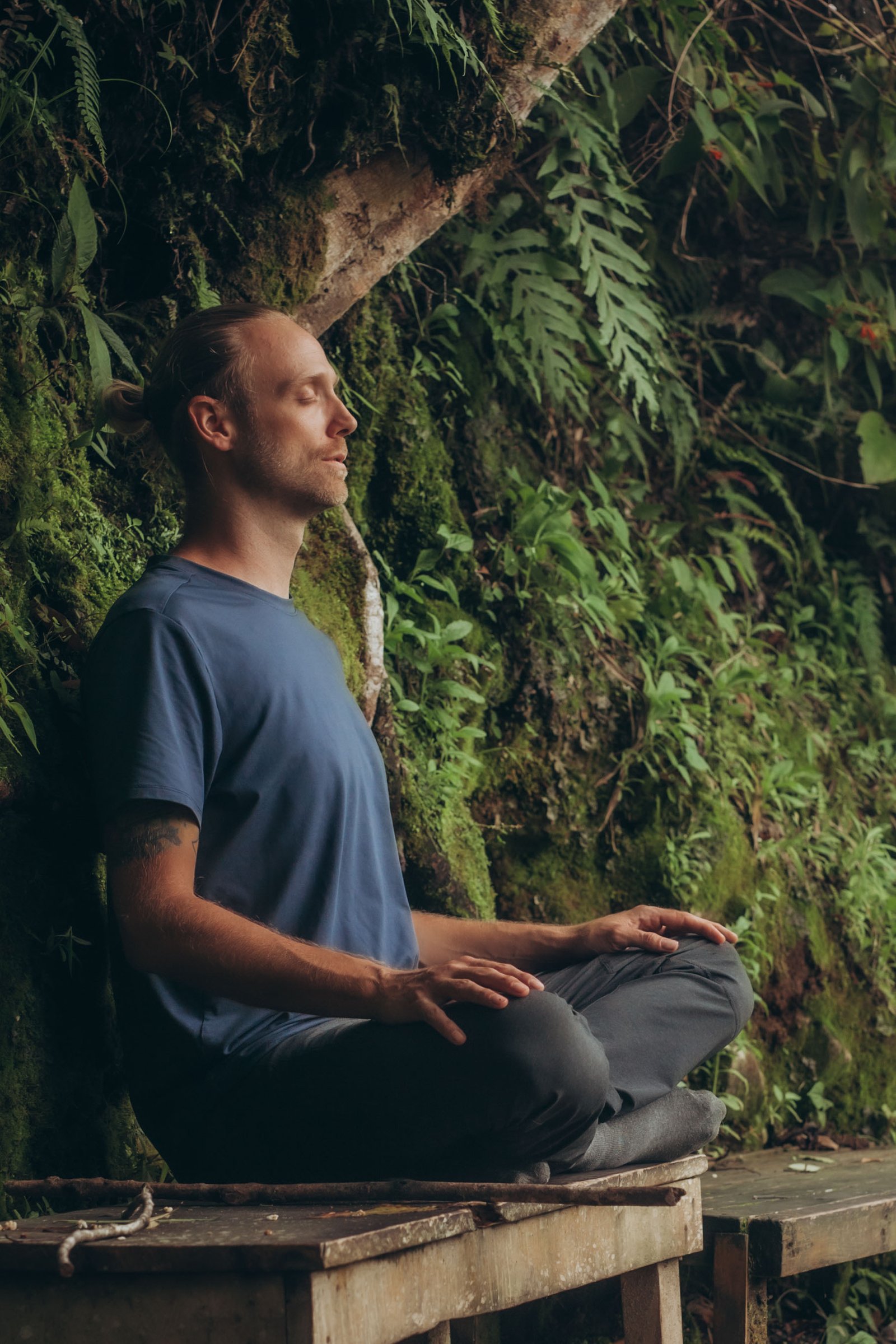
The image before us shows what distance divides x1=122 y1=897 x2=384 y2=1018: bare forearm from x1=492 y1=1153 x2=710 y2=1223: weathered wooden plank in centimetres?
38

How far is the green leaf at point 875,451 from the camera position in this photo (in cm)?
587

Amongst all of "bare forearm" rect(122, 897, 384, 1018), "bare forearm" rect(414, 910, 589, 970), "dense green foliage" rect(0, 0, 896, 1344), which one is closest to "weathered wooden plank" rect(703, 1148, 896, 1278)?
"dense green foliage" rect(0, 0, 896, 1344)

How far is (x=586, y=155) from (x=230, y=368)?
103 inches

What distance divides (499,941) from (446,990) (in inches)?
36.1

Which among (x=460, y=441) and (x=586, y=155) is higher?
(x=586, y=155)

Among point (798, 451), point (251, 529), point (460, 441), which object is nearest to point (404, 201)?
point (460, 441)

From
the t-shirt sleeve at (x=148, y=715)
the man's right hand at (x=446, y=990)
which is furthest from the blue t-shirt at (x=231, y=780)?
the man's right hand at (x=446, y=990)

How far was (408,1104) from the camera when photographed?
208 centimetres

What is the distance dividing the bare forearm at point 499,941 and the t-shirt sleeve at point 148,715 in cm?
77

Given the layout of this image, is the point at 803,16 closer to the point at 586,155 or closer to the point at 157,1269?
the point at 586,155

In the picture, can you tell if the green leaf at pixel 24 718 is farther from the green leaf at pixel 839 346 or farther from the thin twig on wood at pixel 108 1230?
the green leaf at pixel 839 346

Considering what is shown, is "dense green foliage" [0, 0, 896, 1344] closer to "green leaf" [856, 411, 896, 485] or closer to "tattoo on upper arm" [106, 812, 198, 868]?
"green leaf" [856, 411, 896, 485]

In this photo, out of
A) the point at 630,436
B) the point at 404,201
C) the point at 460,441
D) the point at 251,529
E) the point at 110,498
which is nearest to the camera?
the point at 251,529

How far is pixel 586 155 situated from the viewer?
16.2ft
